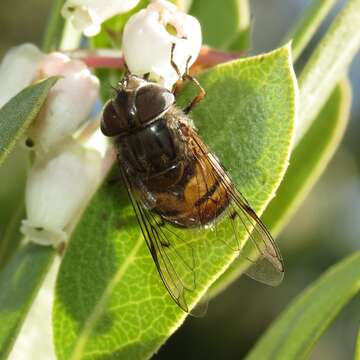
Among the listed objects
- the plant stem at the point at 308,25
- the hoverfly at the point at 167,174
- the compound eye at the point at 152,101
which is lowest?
the hoverfly at the point at 167,174

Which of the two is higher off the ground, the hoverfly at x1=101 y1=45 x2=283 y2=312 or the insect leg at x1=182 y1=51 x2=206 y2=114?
the insect leg at x1=182 y1=51 x2=206 y2=114

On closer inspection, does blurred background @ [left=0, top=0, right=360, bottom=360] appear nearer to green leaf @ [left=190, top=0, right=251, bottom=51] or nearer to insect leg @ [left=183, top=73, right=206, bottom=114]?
green leaf @ [left=190, top=0, right=251, bottom=51]

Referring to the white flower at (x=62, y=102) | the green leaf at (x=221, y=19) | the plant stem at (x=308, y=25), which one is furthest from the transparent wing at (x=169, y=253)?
the green leaf at (x=221, y=19)

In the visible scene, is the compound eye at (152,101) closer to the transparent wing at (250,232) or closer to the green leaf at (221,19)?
the transparent wing at (250,232)

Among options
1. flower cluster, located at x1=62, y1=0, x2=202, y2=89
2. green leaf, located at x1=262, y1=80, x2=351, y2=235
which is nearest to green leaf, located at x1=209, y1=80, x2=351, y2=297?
green leaf, located at x1=262, y1=80, x2=351, y2=235

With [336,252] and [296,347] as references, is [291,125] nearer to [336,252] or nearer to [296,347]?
[296,347]

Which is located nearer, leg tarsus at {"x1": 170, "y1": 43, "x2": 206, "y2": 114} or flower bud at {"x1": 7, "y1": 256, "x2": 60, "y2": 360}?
leg tarsus at {"x1": 170, "y1": 43, "x2": 206, "y2": 114}

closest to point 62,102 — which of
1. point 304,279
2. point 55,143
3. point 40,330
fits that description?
point 55,143

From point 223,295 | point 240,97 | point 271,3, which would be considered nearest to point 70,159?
point 240,97
